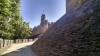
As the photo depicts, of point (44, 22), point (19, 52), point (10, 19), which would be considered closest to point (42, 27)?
point (44, 22)

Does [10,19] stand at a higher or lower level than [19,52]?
higher

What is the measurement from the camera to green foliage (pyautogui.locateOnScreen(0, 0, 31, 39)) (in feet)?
86.9

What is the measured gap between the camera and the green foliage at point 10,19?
26.5 m

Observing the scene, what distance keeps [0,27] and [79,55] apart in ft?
76.0

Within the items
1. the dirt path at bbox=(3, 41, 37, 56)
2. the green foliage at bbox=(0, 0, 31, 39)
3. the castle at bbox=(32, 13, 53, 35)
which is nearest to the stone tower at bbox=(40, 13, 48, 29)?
the castle at bbox=(32, 13, 53, 35)

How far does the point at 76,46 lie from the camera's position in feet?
27.1

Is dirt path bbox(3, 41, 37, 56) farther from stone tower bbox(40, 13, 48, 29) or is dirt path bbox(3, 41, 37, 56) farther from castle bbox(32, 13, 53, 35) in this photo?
stone tower bbox(40, 13, 48, 29)

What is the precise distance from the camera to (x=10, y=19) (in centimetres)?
3456

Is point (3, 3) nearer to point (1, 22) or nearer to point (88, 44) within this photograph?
point (1, 22)

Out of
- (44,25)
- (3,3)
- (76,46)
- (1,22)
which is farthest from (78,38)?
(44,25)

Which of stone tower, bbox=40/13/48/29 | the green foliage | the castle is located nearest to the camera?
the green foliage

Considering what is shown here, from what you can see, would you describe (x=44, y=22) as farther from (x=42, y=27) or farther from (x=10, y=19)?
(x=10, y=19)

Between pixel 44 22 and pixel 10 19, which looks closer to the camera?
pixel 10 19

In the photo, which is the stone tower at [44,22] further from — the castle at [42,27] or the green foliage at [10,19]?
the green foliage at [10,19]
